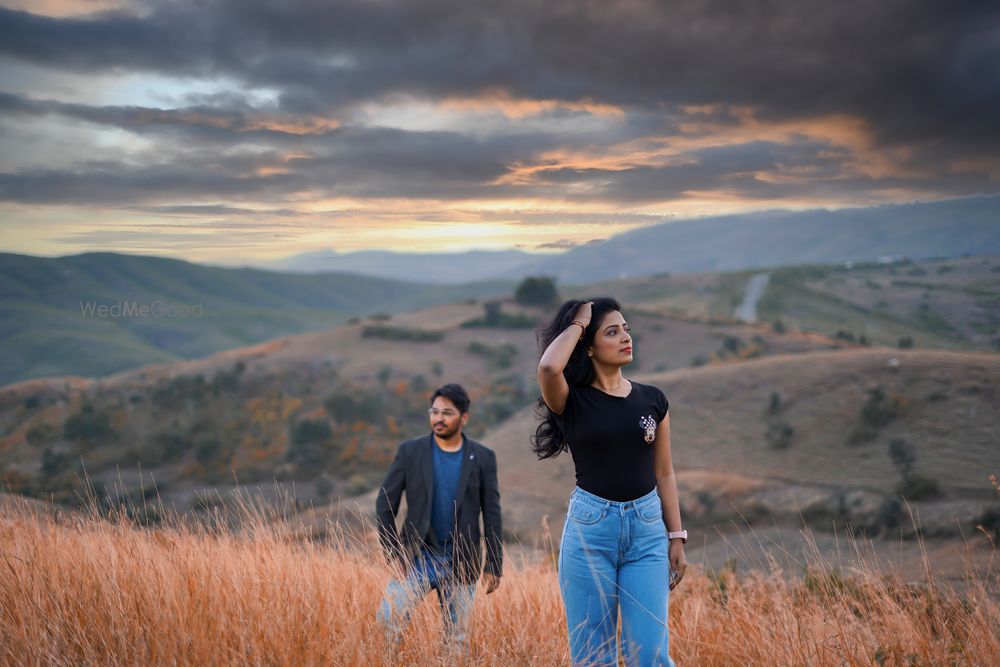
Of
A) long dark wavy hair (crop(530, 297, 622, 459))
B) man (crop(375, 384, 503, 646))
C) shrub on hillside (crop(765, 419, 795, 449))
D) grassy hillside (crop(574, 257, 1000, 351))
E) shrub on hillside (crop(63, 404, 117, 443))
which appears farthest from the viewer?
grassy hillside (crop(574, 257, 1000, 351))

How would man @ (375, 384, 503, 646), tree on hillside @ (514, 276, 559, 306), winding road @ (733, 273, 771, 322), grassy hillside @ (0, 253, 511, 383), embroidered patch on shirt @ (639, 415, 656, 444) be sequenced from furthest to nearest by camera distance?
grassy hillside @ (0, 253, 511, 383)
winding road @ (733, 273, 771, 322)
tree on hillside @ (514, 276, 559, 306)
man @ (375, 384, 503, 646)
embroidered patch on shirt @ (639, 415, 656, 444)

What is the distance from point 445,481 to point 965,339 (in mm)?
54683

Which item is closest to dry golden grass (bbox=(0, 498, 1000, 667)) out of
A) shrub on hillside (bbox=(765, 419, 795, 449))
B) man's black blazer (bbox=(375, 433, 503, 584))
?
man's black blazer (bbox=(375, 433, 503, 584))

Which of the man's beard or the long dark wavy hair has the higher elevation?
the long dark wavy hair

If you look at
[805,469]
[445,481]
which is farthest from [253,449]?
[445,481]

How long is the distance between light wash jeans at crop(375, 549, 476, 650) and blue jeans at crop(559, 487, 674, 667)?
75 cm

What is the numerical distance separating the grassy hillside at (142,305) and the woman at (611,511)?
42.3 m

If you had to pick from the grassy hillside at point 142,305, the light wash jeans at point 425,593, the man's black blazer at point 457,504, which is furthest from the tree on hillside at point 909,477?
the grassy hillside at point 142,305

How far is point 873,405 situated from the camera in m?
20.6

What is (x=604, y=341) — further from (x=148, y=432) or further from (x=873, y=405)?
(x=148, y=432)

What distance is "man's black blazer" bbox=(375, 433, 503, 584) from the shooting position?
174 inches

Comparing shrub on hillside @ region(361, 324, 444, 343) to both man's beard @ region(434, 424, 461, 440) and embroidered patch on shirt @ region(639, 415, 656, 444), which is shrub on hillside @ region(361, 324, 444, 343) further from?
embroidered patch on shirt @ region(639, 415, 656, 444)

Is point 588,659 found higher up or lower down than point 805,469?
higher up

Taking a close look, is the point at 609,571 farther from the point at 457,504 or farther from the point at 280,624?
the point at 280,624
